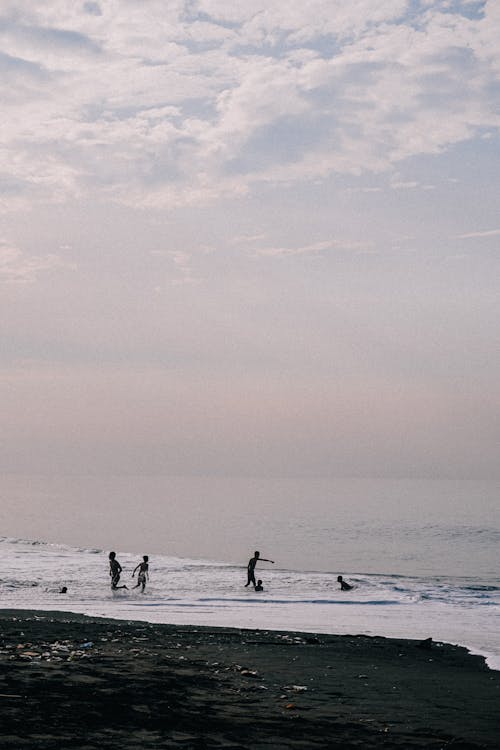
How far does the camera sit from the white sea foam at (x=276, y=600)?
83.2 ft

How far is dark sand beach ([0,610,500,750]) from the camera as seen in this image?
10070 millimetres

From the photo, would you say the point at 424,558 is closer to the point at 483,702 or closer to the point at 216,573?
the point at 216,573

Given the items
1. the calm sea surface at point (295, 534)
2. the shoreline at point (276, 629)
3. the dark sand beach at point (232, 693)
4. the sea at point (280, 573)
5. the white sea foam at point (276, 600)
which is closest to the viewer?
the dark sand beach at point (232, 693)

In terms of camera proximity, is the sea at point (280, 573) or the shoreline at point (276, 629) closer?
the shoreline at point (276, 629)

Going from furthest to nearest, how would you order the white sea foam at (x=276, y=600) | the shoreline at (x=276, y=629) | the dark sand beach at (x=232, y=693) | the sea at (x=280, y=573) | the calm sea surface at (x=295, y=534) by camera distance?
the calm sea surface at (x=295, y=534), the sea at (x=280, y=573), the white sea foam at (x=276, y=600), the shoreline at (x=276, y=629), the dark sand beach at (x=232, y=693)

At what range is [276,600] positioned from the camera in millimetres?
32531

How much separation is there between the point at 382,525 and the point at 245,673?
91.5m

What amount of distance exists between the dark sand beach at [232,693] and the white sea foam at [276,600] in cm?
389

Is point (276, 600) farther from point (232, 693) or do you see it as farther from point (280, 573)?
point (232, 693)

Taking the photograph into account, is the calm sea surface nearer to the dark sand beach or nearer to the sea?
the sea

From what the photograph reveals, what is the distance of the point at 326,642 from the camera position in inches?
817

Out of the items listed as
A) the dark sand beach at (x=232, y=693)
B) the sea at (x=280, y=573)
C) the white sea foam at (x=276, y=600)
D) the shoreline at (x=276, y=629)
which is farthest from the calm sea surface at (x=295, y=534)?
the dark sand beach at (x=232, y=693)

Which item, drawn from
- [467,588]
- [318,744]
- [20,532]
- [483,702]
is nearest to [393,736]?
[318,744]

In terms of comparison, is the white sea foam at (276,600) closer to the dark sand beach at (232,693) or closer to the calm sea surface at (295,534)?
the dark sand beach at (232,693)
